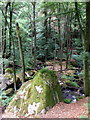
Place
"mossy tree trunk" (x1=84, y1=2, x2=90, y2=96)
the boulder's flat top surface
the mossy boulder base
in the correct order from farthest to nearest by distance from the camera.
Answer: "mossy tree trunk" (x1=84, y1=2, x2=90, y2=96), the mossy boulder base, the boulder's flat top surface

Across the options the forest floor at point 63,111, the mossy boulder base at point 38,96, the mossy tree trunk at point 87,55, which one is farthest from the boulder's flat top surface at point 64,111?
the mossy tree trunk at point 87,55

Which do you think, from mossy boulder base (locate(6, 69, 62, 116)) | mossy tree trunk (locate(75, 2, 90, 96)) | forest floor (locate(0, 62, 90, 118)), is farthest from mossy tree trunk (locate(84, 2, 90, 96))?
mossy boulder base (locate(6, 69, 62, 116))

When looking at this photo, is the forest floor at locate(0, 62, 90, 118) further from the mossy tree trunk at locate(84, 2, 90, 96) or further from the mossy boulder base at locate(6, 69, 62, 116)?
the mossy tree trunk at locate(84, 2, 90, 96)

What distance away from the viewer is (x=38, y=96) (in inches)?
213

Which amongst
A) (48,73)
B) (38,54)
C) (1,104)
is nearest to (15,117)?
Result: (1,104)

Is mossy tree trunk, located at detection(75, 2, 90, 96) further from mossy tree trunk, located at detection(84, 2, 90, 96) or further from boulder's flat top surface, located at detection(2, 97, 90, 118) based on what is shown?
boulder's flat top surface, located at detection(2, 97, 90, 118)

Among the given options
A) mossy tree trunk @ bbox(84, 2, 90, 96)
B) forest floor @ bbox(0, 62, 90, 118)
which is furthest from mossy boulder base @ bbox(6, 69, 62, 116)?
mossy tree trunk @ bbox(84, 2, 90, 96)

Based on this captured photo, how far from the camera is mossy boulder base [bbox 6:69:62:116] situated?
5.17 meters

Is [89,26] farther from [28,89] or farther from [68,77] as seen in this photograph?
[68,77]

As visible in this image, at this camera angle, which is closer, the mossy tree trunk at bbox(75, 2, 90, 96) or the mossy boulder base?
the mossy boulder base

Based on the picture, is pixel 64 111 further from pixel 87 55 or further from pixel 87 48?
pixel 87 48

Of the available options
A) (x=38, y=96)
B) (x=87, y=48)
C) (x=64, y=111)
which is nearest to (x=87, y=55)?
(x=87, y=48)

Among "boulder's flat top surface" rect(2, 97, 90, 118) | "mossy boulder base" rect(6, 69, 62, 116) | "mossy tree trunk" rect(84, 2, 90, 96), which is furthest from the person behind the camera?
"mossy tree trunk" rect(84, 2, 90, 96)

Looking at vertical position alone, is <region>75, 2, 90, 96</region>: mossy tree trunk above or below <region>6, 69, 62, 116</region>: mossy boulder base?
above
